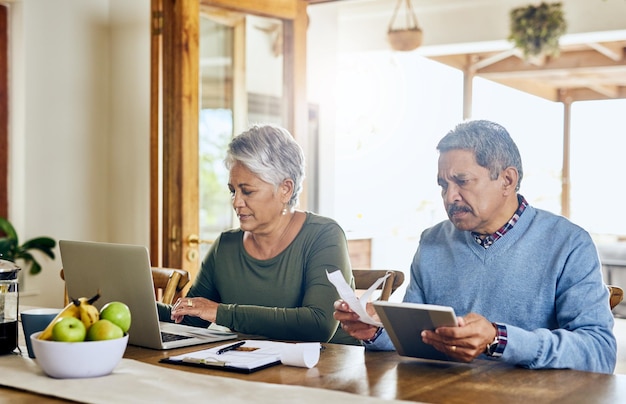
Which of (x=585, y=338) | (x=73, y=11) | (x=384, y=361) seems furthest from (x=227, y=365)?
(x=73, y=11)

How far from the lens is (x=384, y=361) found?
5.79ft

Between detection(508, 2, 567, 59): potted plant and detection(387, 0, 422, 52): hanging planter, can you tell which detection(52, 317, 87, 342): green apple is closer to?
detection(387, 0, 422, 52): hanging planter

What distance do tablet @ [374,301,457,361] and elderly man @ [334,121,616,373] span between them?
130mm

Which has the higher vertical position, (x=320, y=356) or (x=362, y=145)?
(x=362, y=145)

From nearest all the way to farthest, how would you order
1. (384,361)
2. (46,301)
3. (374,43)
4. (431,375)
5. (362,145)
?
(431,375) → (384,361) → (46,301) → (374,43) → (362,145)

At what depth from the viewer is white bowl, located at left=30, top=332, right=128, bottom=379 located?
152 cm

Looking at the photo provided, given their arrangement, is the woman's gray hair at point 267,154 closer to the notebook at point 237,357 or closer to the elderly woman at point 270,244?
the elderly woman at point 270,244

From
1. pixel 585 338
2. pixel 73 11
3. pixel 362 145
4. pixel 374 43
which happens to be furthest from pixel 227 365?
pixel 362 145

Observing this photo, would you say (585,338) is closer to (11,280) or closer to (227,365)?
(227,365)

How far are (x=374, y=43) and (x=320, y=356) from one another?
5.65 m

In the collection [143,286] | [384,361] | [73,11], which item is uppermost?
[73,11]

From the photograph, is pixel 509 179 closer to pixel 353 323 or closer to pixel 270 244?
pixel 353 323

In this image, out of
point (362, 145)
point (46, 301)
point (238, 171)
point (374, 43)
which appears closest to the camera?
point (238, 171)

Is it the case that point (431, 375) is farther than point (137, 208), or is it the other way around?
point (137, 208)
